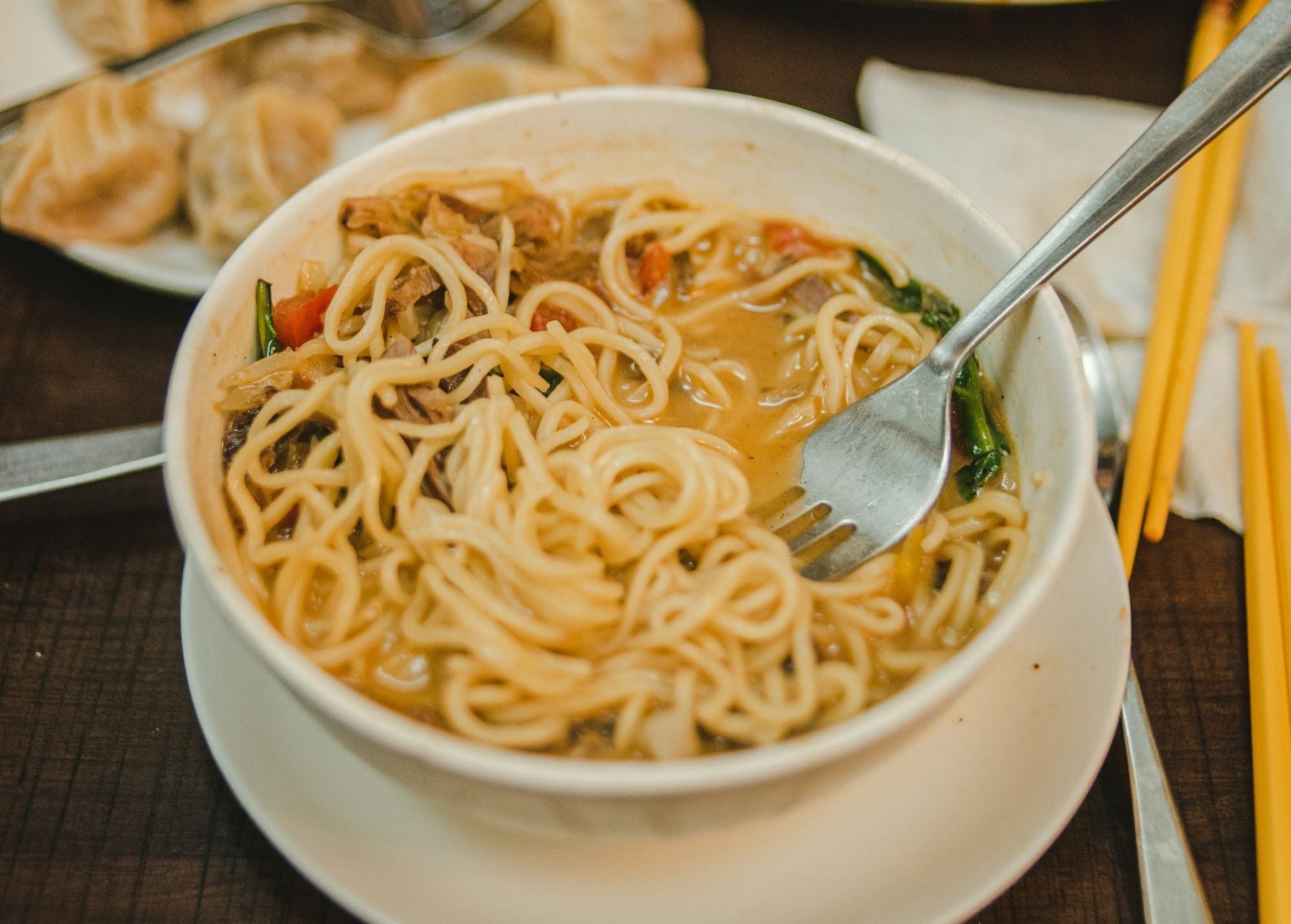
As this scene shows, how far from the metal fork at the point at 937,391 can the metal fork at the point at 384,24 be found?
288cm

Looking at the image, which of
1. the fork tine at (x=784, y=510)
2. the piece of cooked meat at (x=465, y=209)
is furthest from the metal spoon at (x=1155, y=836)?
the piece of cooked meat at (x=465, y=209)

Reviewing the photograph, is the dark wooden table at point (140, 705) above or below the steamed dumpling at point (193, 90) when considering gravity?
below

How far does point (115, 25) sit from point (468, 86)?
1570mm

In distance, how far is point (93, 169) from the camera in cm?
354

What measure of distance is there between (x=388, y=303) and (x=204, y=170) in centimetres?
179

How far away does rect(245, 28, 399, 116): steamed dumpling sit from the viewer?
409 cm

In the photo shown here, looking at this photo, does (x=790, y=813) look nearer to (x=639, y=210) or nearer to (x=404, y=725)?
(x=404, y=725)

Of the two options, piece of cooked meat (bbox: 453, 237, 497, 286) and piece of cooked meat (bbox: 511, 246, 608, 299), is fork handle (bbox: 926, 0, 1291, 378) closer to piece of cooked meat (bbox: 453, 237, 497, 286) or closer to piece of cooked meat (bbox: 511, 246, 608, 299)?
piece of cooked meat (bbox: 511, 246, 608, 299)

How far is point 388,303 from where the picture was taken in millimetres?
2484

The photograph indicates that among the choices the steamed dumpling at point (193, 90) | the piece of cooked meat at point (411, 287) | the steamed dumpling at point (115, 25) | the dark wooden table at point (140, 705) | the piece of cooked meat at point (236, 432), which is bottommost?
the dark wooden table at point (140, 705)

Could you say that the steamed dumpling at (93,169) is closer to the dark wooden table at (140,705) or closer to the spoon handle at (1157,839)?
the dark wooden table at (140,705)

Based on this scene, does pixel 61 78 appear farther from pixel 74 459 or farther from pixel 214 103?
pixel 74 459

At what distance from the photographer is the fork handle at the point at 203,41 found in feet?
12.6

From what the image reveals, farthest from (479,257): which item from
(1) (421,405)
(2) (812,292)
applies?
(2) (812,292)
